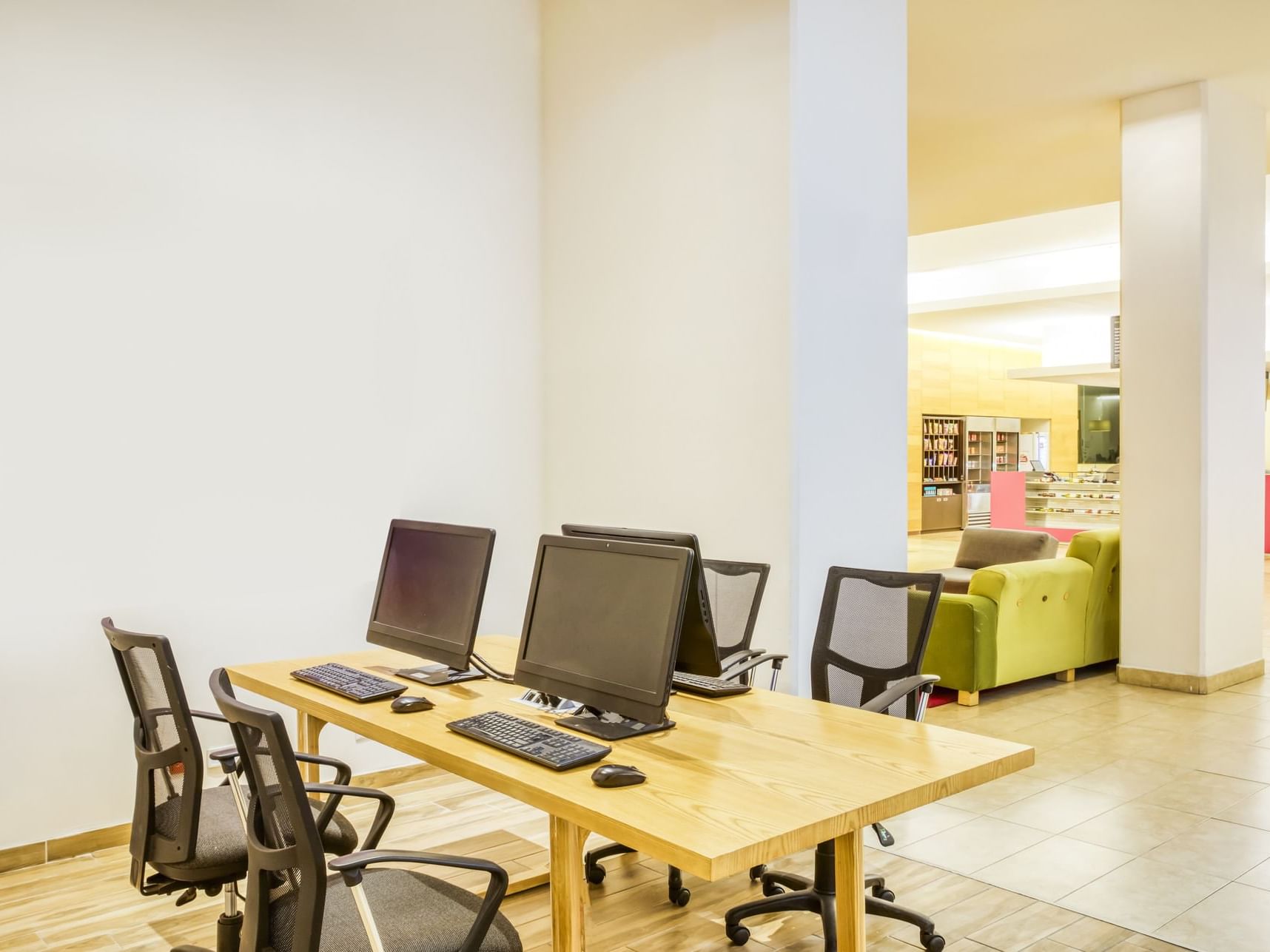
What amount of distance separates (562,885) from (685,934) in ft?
3.95

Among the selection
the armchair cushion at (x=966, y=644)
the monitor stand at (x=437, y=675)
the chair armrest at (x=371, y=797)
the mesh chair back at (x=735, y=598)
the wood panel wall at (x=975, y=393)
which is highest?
the wood panel wall at (x=975, y=393)

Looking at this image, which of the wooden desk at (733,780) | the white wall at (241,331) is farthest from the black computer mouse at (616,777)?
the white wall at (241,331)

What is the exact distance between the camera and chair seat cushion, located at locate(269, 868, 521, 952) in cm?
195

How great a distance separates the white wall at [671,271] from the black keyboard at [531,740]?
171cm

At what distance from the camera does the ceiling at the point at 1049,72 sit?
527 centimetres

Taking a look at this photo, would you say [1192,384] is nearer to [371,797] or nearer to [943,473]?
[371,797]

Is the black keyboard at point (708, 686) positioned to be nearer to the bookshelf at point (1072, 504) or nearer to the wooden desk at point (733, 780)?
the wooden desk at point (733, 780)

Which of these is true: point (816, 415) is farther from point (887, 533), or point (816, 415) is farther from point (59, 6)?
point (59, 6)

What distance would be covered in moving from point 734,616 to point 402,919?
2029 mm

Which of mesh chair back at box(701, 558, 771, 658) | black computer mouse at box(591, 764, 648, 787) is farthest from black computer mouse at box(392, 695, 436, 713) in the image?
mesh chair back at box(701, 558, 771, 658)

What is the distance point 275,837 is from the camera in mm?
1895

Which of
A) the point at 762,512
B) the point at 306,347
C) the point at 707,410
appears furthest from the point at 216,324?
the point at 762,512

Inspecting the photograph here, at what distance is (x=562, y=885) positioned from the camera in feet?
6.93

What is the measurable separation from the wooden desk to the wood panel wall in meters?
13.7
